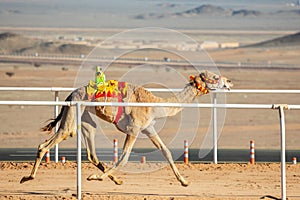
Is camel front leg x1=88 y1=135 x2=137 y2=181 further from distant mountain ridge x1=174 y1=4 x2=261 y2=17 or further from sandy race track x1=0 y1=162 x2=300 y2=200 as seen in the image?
distant mountain ridge x1=174 y1=4 x2=261 y2=17

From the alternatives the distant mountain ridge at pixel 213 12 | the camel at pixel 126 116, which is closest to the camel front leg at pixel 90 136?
the camel at pixel 126 116

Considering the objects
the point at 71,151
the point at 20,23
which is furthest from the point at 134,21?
the point at 71,151

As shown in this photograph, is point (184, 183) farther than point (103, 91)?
No

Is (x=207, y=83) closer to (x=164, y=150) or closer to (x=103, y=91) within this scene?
(x=164, y=150)

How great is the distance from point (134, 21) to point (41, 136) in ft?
383

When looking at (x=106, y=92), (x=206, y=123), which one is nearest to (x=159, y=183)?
(x=106, y=92)

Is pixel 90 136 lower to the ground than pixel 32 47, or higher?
lower

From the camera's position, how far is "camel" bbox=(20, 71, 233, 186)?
47.9ft

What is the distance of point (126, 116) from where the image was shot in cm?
1492

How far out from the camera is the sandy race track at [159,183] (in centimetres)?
1415

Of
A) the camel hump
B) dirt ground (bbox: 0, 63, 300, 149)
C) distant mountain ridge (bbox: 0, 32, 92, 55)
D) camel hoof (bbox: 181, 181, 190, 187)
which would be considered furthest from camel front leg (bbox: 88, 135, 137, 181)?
distant mountain ridge (bbox: 0, 32, 92, 55)

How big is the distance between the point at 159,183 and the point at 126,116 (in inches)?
48.8

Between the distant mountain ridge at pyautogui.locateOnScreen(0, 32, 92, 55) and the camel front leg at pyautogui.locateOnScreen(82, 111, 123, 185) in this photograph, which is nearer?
the camel front leg at pyautogui.locateOnScreen(82, 111, 123, 185)

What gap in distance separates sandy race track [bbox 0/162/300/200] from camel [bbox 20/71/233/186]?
1.09 feet
